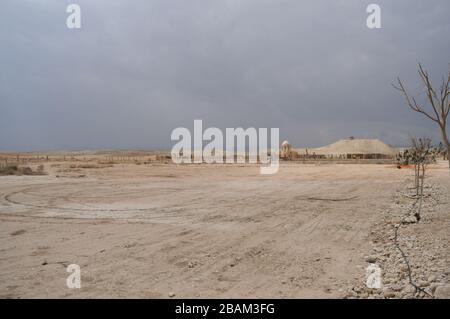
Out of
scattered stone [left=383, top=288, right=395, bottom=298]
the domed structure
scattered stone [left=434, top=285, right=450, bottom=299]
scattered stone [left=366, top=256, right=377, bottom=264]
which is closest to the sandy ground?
scattered stone [left=366, top=256, right=377, bottom=264]

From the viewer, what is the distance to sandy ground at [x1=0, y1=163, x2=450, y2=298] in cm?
520

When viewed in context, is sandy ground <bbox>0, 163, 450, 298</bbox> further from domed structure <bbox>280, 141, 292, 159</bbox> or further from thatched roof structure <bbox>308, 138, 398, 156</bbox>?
thatched roof structure <bbox>308, 138, 398, 156</bbox>

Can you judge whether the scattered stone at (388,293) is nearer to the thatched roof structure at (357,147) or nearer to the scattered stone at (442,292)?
the scattered stone at (442,292)

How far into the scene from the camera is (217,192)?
16.0 meters

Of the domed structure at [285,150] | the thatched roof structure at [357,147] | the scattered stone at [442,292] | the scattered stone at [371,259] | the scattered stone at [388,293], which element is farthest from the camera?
the thatched roof structure at [357,147]

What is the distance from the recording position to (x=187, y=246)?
23.5 ft

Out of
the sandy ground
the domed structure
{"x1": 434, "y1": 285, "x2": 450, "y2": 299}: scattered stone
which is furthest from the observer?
the domed structure

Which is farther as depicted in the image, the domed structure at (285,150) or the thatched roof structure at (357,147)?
the thatched roof structure at (357,147)

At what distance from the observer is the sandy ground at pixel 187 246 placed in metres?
5.20

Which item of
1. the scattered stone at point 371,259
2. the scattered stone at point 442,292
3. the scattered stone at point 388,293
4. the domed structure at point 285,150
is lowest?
the scattered stone at point 388,293

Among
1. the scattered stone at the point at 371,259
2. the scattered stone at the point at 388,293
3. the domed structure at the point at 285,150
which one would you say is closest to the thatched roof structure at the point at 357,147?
the domed structure at the point at 285,150
